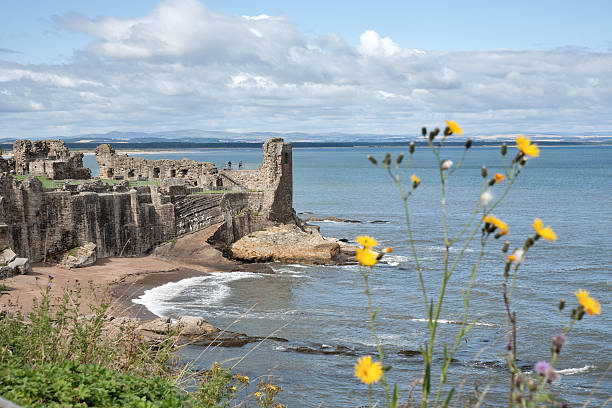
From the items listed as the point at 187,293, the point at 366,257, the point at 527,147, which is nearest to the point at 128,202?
the point at 187,293

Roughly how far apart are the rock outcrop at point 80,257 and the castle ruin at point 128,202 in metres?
0.40

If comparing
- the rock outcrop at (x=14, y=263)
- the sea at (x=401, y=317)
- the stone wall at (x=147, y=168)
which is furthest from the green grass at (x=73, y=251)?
the stone wall at (x=147, y=168)

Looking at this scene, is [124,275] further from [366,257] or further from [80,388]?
[366,257]

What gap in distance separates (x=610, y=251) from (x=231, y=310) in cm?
2166

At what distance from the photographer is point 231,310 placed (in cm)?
2100

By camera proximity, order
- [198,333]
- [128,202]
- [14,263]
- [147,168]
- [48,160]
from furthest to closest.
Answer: [147,168] < [48,160] < [128,202] < [14,263] < [198,333]

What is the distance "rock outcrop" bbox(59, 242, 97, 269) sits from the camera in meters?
25.1

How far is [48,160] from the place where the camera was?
36344mm

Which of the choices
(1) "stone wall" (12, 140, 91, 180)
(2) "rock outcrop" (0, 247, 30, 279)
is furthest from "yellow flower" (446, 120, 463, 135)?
(1) "stone wall" (12, 140, 91, 180)

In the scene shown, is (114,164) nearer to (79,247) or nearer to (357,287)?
(79,247)

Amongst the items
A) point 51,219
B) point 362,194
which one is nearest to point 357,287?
point 51,219

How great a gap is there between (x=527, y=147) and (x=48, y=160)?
36027mm

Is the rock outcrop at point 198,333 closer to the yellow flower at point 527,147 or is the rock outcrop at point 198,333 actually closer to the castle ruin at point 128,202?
the castle ruin at point 128,202

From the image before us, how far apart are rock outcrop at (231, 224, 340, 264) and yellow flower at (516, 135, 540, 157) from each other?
87.2 feet
